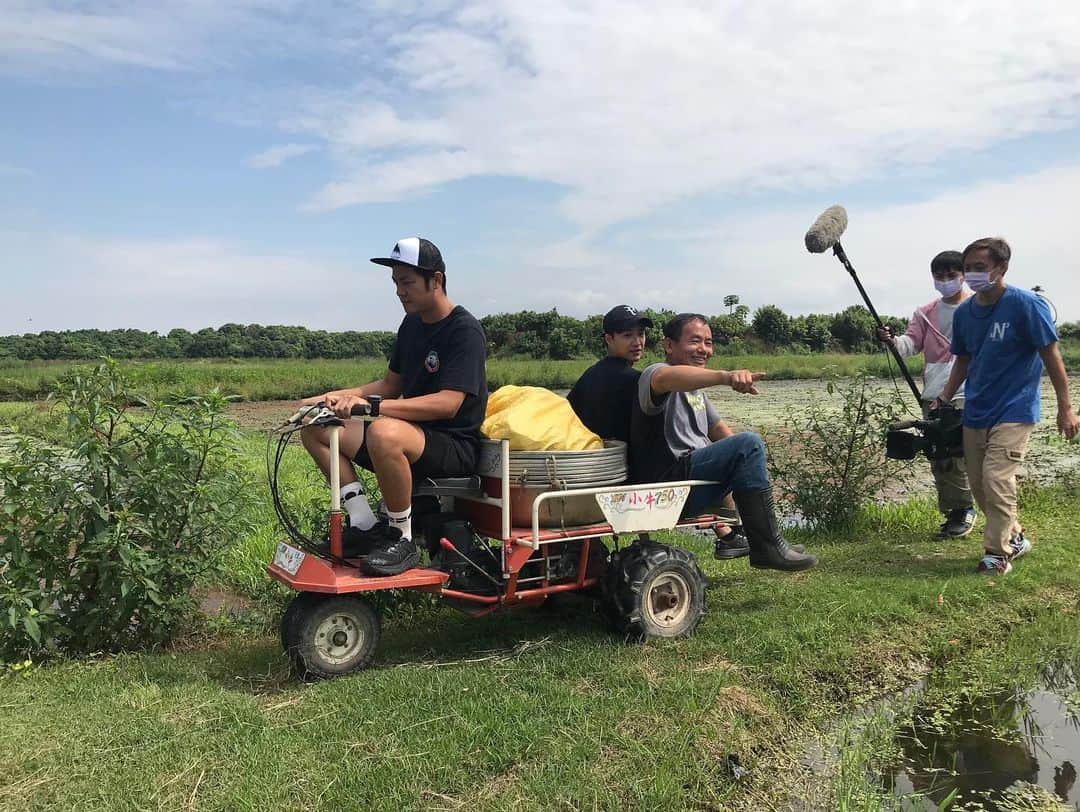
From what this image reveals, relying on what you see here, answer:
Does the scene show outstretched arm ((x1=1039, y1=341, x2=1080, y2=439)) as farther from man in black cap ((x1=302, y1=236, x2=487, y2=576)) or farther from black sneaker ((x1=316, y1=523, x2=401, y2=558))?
black sneaker ((x1=316, y1=523, x2=401, y2=558))

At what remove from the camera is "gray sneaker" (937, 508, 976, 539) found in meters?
6.39

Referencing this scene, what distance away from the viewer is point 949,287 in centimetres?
614

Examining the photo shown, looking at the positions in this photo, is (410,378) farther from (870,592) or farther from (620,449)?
(870,592)

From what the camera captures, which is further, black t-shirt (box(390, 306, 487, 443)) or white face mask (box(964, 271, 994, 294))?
white face mask (box(964, 271, 994, 294))

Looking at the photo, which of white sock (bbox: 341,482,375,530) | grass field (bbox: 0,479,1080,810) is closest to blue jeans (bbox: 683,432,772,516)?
grass field (bbox: 0,479,1080,810)

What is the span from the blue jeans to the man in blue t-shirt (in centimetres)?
190

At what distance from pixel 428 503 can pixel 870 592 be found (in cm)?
275

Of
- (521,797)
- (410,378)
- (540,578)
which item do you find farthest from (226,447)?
(521,797)

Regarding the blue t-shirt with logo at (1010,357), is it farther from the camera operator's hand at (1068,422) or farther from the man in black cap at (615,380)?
the man in black cap at (615,380)

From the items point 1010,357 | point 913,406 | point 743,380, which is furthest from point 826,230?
point 913,406

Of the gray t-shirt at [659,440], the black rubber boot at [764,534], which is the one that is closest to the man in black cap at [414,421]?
the gray t-shirt at [659,440]

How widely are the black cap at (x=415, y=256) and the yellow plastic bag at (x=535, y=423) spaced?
0.81 m

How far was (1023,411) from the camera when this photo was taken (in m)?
5.33

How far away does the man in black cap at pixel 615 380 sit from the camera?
15.1ft
